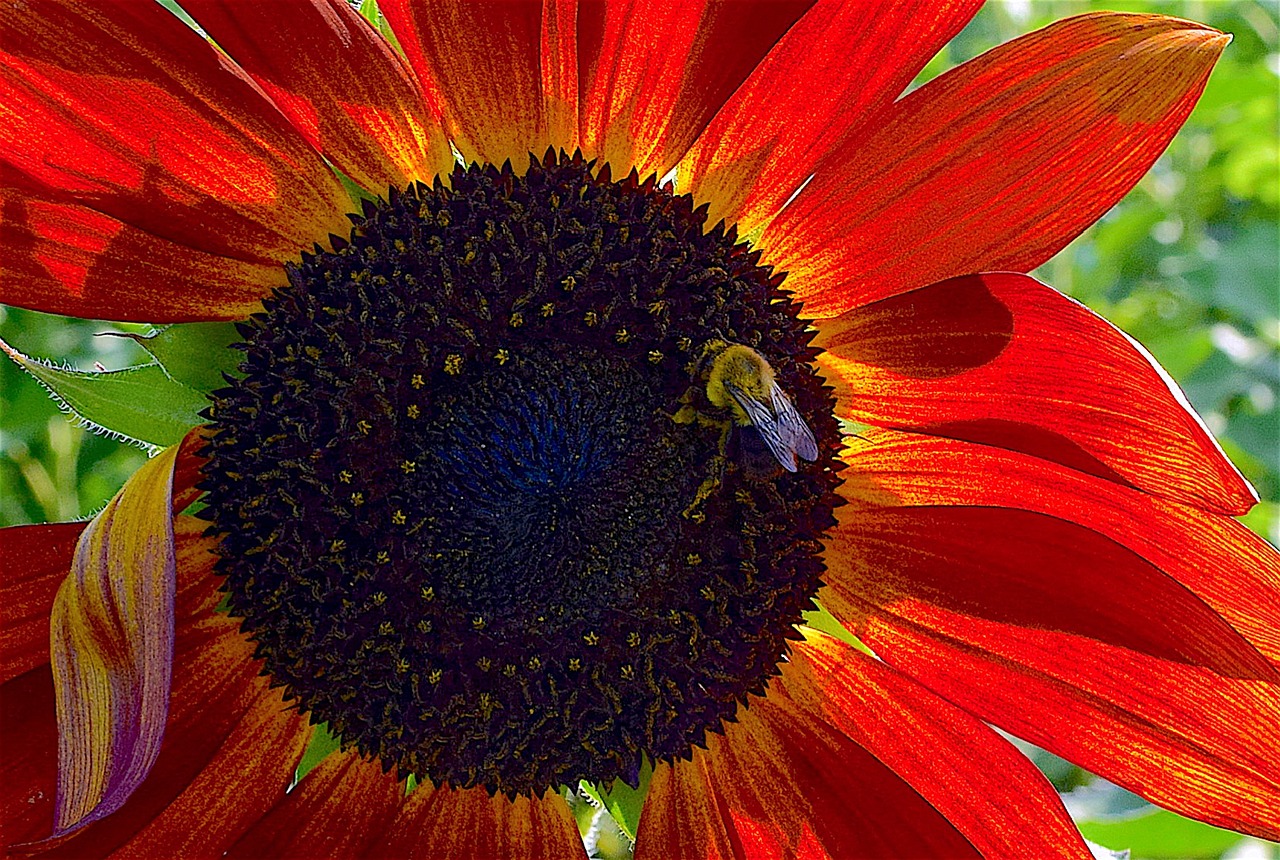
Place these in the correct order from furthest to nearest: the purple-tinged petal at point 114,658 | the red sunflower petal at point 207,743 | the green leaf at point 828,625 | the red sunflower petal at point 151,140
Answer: the green leaf at point 828,625 → the red sunflower petal at point 207,743 → the red sunflower petal at point 151,140 → the purple-tinged petal at point 114,658

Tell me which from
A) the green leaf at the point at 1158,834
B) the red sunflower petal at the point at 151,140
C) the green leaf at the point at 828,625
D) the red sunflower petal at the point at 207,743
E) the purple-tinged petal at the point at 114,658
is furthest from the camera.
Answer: the green leaf at the point at 1158,834

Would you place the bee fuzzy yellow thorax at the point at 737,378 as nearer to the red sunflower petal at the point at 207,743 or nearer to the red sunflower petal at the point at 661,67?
the red sunflower petal at the point at 661,67

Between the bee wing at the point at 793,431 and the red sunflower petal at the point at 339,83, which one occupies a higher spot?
the red sunflower petal at the point at 339,83

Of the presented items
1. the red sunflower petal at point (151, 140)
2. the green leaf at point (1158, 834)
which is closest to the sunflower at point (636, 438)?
the red sunflower petal at point (151, 140)

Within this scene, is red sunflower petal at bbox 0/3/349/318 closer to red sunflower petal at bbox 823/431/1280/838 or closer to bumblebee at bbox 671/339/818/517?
bumblebee at bbox 671/339/818/517

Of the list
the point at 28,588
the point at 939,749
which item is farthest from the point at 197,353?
the point at 939,749

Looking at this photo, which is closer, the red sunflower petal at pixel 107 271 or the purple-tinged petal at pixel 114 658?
the purple-tinged petal at pixel 114 658
